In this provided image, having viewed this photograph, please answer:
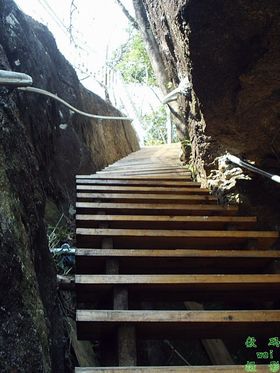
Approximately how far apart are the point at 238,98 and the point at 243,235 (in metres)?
1.05

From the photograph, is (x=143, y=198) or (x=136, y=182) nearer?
(x=143, y=198)

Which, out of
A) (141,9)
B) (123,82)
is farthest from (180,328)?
(123,82)

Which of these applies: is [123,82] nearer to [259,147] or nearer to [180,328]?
[259,147]

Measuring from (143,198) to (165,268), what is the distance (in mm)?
1064

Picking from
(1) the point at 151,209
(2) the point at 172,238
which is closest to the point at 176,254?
(2) the point at 172,238

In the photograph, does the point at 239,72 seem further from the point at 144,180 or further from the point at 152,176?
the point at 152,176

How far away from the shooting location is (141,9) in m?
8.41

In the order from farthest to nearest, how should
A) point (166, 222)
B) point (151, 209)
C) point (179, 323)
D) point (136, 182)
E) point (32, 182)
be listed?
point (136, 182)
point (151, 209)
point (166, 222)
point (32, 182)
point (179, 323)

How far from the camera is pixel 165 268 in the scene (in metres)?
2.89

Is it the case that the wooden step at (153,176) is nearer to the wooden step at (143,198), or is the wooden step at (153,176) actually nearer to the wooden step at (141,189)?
the wooden step at (141,189)

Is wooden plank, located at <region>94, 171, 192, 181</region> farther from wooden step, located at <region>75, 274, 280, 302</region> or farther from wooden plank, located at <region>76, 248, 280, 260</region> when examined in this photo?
wooden step, located at <region>75, 274, 280, 302</region>

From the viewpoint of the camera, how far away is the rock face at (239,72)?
2.43 meters

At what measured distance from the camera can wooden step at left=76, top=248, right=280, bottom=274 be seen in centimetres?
270

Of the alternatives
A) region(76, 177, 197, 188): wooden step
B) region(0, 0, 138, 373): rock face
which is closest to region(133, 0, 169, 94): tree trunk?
region(0, 0, 138, 373): rock face
